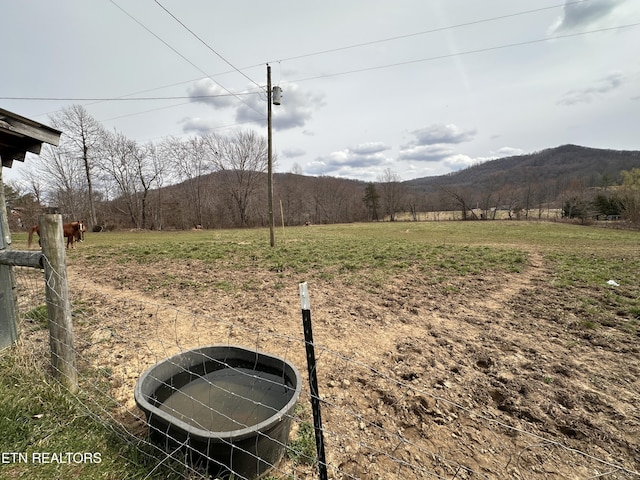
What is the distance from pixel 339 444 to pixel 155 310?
405cm

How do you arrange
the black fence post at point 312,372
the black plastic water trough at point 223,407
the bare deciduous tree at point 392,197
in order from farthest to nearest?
the bare deciduous tree at point 392,197 → the black plastic water trough at point 223,407 → the black fence post at point 312,372

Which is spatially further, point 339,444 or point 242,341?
point 242,341

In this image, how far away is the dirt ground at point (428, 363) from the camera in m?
2.16

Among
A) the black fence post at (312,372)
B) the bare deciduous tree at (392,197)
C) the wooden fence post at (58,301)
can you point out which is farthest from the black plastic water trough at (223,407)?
the bare deciduous tree at (392,197)

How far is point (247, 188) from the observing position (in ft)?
137

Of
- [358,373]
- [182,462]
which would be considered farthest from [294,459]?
[358,373]

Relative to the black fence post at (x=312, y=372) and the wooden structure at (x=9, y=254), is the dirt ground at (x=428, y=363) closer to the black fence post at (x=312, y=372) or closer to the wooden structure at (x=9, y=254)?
the black fence post at (x=312, y=372)

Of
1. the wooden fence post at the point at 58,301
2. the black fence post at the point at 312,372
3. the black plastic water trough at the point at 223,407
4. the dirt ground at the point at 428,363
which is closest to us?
the black fence post at the point at 312,372

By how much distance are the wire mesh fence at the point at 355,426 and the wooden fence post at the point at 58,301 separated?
0.99 feet

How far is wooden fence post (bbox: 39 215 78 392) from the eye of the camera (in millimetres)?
2406

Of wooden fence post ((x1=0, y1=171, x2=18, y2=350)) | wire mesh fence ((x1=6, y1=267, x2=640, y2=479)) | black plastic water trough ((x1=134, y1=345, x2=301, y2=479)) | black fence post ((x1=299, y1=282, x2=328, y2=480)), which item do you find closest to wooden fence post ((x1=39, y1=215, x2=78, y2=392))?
wire mesh fence ((x1=6, y1=267, x2=640, y2=479))

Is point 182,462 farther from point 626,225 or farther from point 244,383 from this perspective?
point 626,225

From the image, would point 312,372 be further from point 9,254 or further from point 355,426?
point 9,254

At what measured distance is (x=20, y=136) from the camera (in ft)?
10.5
